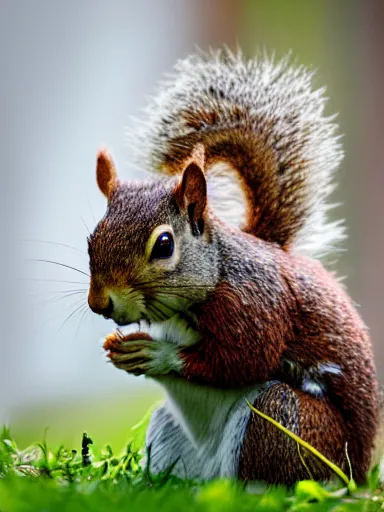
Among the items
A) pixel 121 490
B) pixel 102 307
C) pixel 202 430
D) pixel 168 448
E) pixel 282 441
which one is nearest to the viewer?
pixel 121 490

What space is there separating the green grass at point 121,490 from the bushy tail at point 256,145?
68 centimetres

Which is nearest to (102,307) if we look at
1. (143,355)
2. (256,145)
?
(143,355)

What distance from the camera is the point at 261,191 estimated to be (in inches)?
93.5

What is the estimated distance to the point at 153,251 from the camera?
1966 mm

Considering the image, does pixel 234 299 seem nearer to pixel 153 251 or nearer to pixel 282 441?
pixel 153 251

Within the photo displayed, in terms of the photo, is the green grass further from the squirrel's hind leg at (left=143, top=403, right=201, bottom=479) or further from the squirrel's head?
the squirrel's head

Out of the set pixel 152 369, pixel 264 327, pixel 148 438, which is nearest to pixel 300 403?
pixel 264 327

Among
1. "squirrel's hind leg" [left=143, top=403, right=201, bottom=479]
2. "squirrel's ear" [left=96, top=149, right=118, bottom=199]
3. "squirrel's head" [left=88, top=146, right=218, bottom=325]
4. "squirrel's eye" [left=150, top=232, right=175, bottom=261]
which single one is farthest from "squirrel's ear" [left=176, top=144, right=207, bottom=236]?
"squirrel's hind leg" [left=143, top=403, right=201, bottom=479]

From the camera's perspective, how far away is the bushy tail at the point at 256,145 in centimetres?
238

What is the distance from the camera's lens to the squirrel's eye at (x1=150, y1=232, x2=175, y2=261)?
77.5 inches

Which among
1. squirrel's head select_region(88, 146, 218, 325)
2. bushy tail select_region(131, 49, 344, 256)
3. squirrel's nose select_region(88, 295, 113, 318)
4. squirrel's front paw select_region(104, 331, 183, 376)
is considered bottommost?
squirrel's front paw select_region(104, 331, 183, 376)

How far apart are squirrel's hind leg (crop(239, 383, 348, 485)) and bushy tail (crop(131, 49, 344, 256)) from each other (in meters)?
0.47

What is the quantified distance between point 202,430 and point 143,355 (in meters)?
0.31

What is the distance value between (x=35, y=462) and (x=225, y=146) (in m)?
0.96
